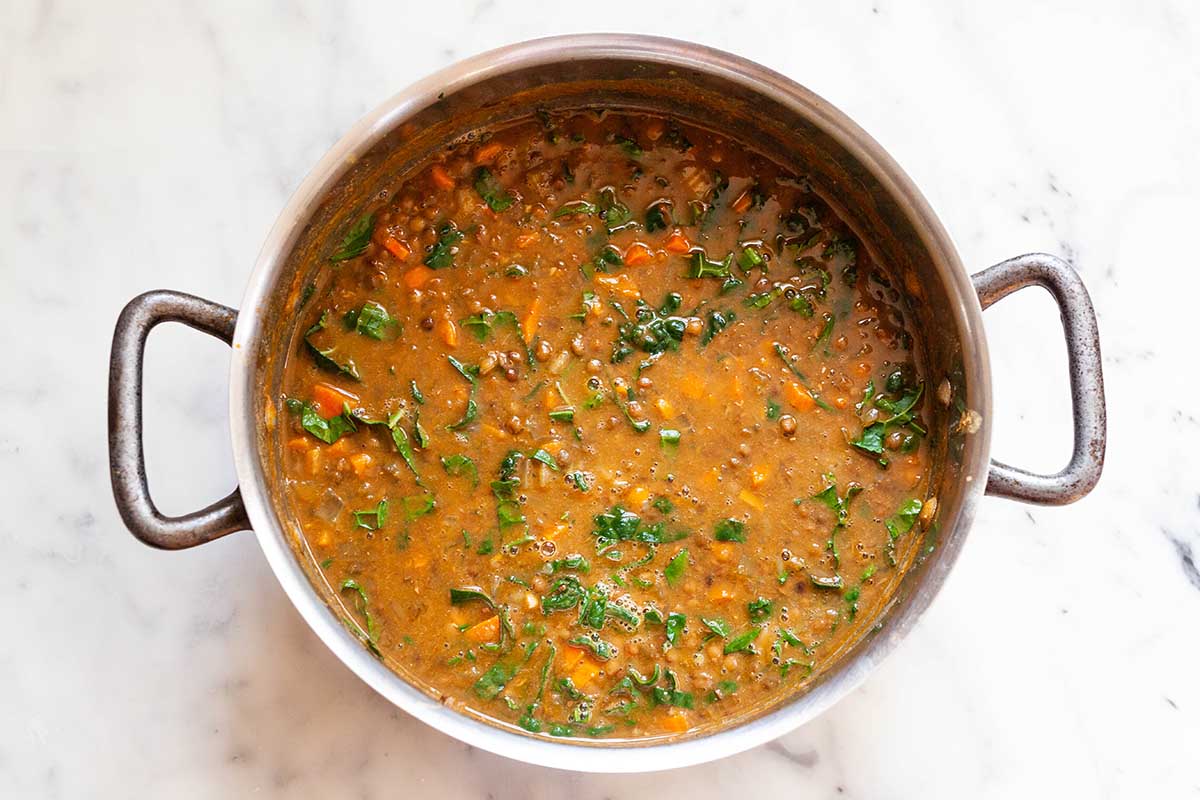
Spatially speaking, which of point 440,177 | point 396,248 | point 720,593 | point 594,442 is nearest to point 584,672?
point 720,593

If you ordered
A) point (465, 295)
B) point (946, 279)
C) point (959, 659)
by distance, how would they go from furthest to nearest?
1. point (959, 659)
2. point (465, 295)
3. point (946, 279)

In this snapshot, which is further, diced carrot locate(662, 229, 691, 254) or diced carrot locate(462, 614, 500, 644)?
diced carrot locate(662, 229, 691, 254)

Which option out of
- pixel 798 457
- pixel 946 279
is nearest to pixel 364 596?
pixel 798 457

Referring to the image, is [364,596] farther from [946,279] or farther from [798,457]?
[946,279]

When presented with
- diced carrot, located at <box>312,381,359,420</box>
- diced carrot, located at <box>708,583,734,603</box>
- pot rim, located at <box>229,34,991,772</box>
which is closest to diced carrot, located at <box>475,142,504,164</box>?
pot rim, located at <box>229,34,991,772</box>

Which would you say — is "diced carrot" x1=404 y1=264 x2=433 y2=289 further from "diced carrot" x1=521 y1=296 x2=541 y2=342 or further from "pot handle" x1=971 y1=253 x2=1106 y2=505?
"pot handle" x1=971 y1=253 x2=1106 y2=505
